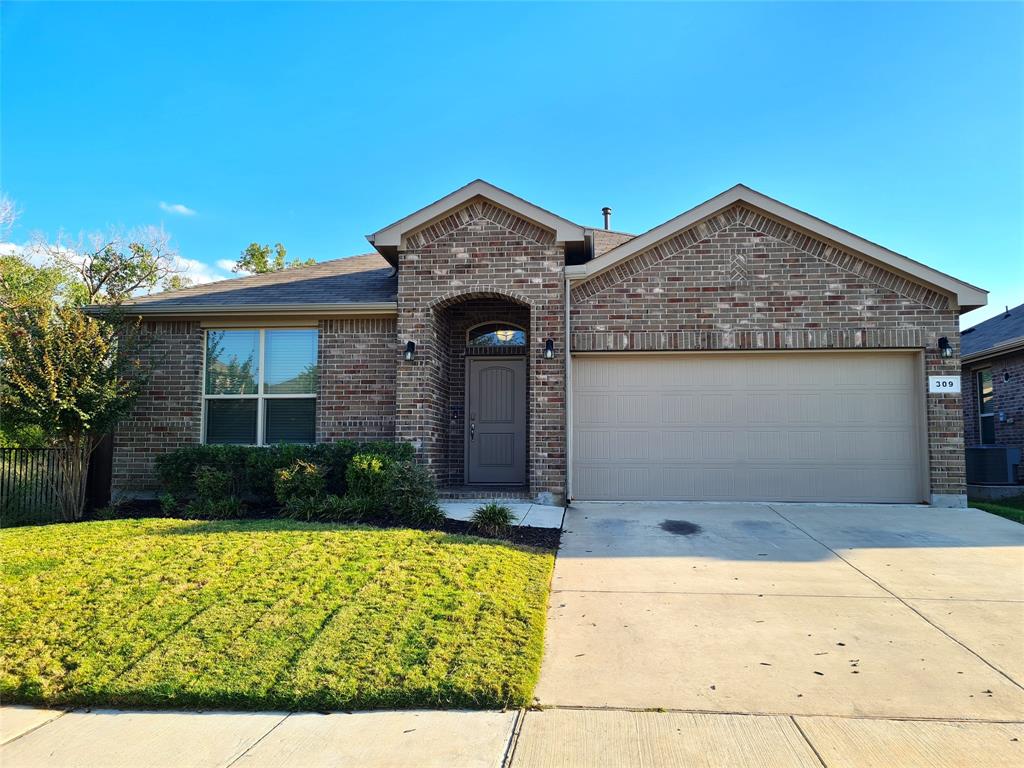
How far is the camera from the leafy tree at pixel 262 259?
34.7m

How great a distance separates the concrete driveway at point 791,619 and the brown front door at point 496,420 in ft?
9.58

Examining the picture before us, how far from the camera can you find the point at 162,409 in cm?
1009

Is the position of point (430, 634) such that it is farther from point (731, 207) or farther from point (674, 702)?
point (731, 207)

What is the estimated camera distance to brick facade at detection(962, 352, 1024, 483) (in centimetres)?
1316

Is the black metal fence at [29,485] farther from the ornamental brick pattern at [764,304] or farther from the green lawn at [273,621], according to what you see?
the ornamental brick pattern at [764,304]

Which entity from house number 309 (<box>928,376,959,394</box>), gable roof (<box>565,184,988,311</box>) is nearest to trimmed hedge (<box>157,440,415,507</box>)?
gable roof (<box>565,184,988,311</box>)

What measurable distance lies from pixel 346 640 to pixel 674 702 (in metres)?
2.09

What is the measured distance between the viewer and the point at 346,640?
4.18m

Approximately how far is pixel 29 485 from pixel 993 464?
55.3ft

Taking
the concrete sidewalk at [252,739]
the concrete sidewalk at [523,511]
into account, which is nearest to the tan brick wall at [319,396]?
the concrete sidewalk at [523,511]

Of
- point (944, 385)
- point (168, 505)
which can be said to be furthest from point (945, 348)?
point (168, 505)

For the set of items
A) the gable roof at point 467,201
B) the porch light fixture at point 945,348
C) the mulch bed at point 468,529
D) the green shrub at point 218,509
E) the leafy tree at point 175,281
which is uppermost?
the leafy tree at point 175,281

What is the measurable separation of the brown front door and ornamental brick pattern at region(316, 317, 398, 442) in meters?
1.57

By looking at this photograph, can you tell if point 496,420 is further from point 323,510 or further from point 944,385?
point 944,385
